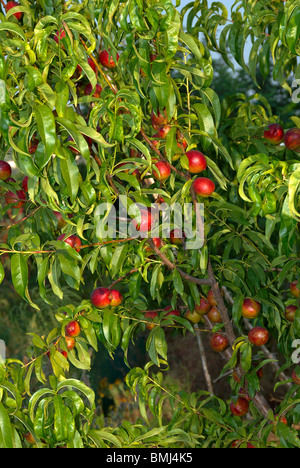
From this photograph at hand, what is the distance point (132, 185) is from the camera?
933mm

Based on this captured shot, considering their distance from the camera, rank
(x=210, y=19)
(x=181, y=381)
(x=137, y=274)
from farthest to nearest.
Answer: (x=181, y=381), (x=210, y=19), (x=137, y=274)

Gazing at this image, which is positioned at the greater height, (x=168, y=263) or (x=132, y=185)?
(x=132, y=185)

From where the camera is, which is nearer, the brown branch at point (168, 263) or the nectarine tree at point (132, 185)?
the nectarine tree at point (132, 185)

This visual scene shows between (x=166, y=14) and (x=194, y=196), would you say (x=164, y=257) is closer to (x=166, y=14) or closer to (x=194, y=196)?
(x=194, y=196)

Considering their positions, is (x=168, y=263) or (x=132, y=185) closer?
(x=132, y=185)

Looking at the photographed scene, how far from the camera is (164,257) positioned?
1.08 m

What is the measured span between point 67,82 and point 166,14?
0.21m

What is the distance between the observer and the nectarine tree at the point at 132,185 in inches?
31.2

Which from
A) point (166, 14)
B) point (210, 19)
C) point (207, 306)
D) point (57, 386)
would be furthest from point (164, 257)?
point (210, 19)

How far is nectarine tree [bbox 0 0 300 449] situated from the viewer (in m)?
0.79

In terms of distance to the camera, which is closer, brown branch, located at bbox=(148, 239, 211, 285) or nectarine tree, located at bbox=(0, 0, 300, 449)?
nectarine tree, located at bbox=(0, 0, 300, 449)
